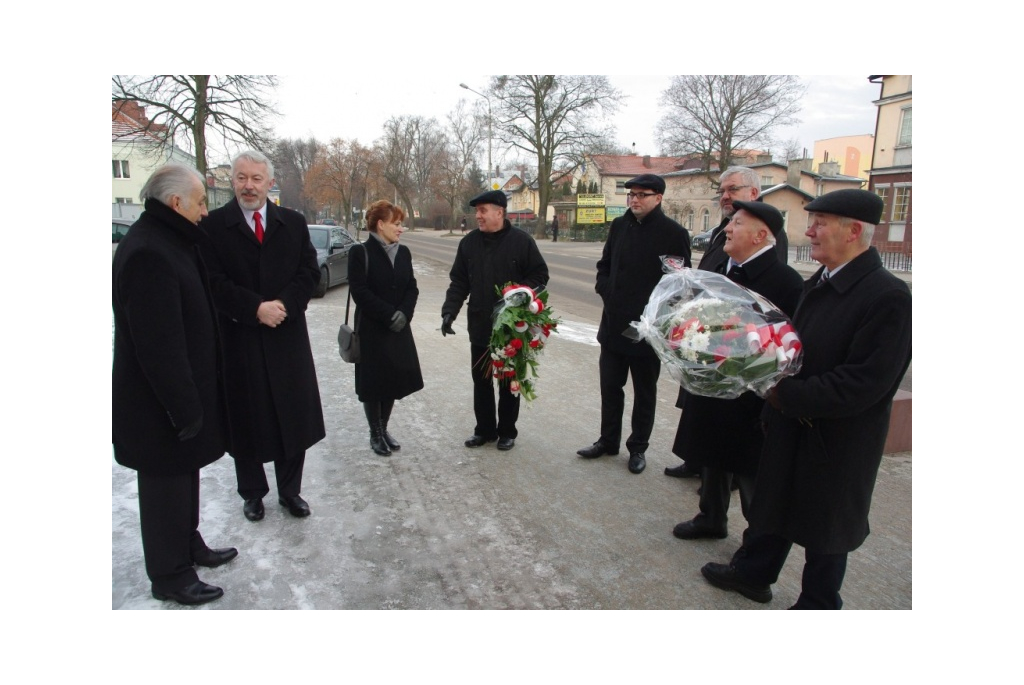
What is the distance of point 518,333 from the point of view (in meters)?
4.51

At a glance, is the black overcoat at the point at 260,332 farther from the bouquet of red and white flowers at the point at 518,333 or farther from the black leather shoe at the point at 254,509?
the bouquet of red and white flowers at the point at 518,333

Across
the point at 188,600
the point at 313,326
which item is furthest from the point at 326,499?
the point at 313,326

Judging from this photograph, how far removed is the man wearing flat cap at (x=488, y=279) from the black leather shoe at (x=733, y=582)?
2.05 m

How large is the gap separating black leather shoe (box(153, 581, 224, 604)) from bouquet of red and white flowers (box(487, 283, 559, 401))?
241 centimetres

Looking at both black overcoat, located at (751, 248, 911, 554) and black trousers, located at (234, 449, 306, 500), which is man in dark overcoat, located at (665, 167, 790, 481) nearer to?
black overcoat, located at (751, 248, 911, 554)

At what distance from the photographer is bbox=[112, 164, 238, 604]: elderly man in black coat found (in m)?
2.61

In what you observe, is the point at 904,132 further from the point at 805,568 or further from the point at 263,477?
the point at 263,477

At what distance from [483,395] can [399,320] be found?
3.05 ft

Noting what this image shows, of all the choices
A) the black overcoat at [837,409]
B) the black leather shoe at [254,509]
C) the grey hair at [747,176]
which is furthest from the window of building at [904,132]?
the black leather shoe at [254,509]

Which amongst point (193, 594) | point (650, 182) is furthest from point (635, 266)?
point (193, 594)

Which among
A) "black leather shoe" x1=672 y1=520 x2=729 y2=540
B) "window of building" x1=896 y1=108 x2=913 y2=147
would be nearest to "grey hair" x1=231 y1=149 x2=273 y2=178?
"black leather shoe" x1=672 y1=520 x2=729 y2=540

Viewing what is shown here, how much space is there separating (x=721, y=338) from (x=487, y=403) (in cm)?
258

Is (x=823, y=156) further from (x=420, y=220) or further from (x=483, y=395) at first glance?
(x=420, y=220)

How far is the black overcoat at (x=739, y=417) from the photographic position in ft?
10.5
